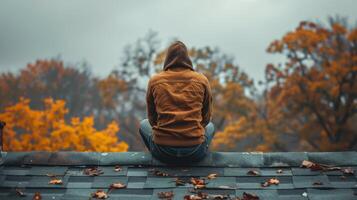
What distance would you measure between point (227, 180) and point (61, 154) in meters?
1.64

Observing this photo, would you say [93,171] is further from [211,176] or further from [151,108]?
[211,176]

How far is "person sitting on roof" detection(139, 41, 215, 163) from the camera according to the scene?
5.03 meters

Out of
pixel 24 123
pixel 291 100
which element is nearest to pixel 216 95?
pixel 291 100

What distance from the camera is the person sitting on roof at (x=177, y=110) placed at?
5027mm

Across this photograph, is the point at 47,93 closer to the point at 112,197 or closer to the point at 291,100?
the point at 291,100

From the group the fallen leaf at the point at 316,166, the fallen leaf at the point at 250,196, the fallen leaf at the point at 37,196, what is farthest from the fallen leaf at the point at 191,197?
the fallen leaf at the point at 37,196

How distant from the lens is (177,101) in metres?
5.11

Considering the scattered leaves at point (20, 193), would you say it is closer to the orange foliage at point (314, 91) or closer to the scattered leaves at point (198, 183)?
the scattered leaves at point (198, 183)

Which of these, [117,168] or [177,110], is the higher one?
[177,110]

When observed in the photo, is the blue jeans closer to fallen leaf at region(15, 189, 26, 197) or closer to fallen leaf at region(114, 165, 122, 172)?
fallen leaf at region(114, 165, 122, 172)

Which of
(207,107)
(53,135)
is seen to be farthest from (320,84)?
(207,107)

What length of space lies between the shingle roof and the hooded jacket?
0.91 ft

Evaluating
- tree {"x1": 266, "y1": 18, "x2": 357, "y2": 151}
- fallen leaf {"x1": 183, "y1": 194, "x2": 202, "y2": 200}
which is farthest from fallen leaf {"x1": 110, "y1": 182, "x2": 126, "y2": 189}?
tree {"x1": 266, "y1": 18, "x2": 357, "y2": 151}

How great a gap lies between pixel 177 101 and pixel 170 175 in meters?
0.78
